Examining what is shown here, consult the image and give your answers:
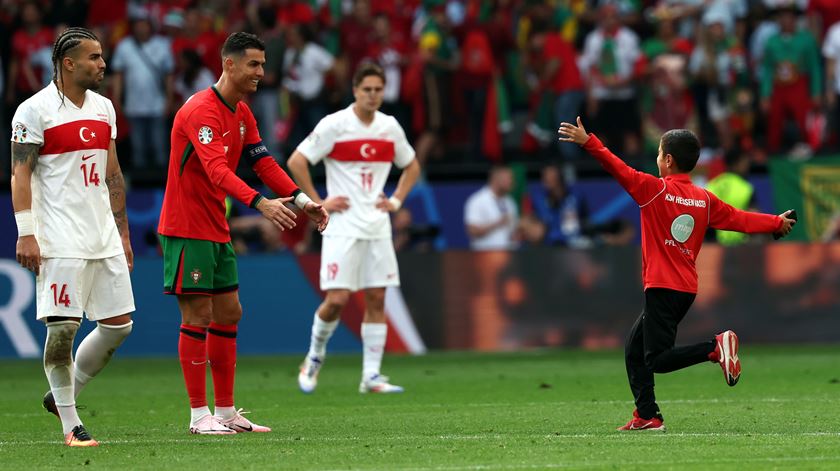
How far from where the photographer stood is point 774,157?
20.5 metres

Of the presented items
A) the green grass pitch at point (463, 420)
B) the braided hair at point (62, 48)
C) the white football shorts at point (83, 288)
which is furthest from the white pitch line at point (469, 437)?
the braided hair at point (62, 48)

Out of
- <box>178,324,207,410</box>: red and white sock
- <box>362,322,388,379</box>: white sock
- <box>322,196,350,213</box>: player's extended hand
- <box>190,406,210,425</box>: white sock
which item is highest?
<box>322,196,350,213</box>: player's extended hand

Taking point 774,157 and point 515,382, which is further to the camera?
→ point 774,157

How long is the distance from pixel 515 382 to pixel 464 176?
7767 mm

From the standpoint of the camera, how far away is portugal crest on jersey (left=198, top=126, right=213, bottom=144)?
916 centimetres

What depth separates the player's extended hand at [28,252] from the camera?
27.8ft

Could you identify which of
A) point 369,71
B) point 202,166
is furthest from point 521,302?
point 202,166

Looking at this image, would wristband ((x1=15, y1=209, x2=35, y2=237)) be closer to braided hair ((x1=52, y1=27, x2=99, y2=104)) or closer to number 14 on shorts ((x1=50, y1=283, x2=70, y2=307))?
number 14 on shorts ((x1=50, y1=283, x2=70, y2=307))

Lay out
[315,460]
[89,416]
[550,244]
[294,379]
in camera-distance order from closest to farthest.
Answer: [315,460] → [89,416] → [294,379] → [550,244]

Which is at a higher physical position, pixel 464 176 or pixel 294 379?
pixel 464 176

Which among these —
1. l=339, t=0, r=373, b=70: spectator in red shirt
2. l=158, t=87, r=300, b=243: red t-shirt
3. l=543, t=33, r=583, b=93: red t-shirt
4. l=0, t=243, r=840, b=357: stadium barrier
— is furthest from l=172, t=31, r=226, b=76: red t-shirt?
l=158, t=87, r=300, b=243: red t-shirt

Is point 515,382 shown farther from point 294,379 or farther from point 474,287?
point 474,287

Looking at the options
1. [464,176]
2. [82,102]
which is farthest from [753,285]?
[82,102]

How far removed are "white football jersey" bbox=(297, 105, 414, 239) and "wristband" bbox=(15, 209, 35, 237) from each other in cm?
464
